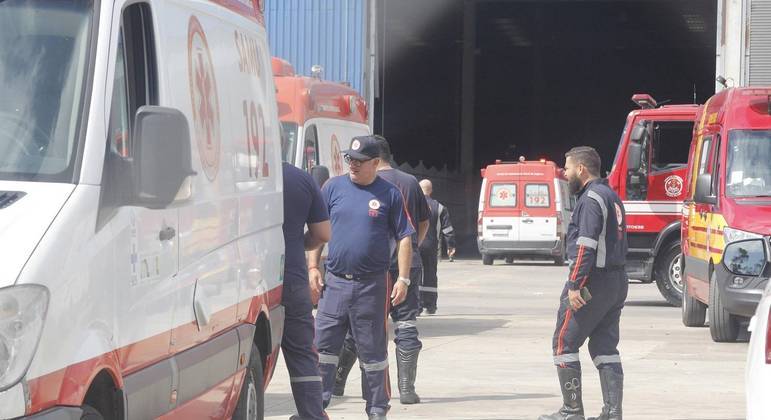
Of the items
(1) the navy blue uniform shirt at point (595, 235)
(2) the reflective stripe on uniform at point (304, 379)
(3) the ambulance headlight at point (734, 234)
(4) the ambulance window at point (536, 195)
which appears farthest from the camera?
(4) the ambulance window at point (536, 195)

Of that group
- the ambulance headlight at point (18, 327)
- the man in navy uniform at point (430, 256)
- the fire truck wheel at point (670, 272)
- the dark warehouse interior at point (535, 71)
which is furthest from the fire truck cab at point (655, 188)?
the dark warehouse interior at point (535, 71)

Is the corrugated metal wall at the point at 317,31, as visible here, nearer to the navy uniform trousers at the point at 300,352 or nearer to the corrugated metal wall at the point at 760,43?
the corrugated metal wall at the point at 760,43

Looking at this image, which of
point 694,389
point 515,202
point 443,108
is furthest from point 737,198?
point 443,108

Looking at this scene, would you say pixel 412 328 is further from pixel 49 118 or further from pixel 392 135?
pixel 392 135

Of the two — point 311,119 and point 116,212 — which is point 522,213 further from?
point 116,212

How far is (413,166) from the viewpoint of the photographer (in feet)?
179

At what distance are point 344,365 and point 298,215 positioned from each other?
2402 mm

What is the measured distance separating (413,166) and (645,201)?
3502 cm

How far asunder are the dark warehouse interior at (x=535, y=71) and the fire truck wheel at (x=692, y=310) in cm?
3209

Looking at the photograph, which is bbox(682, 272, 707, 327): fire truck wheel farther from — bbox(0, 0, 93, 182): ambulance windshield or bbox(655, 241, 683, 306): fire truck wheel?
bbox(0, 0, 93, 182): ambulance windshield

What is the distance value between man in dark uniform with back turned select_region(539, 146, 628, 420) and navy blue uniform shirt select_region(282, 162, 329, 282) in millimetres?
1755

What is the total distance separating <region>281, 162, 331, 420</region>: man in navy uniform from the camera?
813 cm

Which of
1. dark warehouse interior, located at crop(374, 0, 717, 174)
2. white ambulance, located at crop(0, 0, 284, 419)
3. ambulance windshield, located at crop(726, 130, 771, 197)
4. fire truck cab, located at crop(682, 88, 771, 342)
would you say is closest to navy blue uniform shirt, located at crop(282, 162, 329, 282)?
white ambulance, located at crop(0, 0, 284, 419)

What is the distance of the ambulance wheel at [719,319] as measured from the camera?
14672mm
